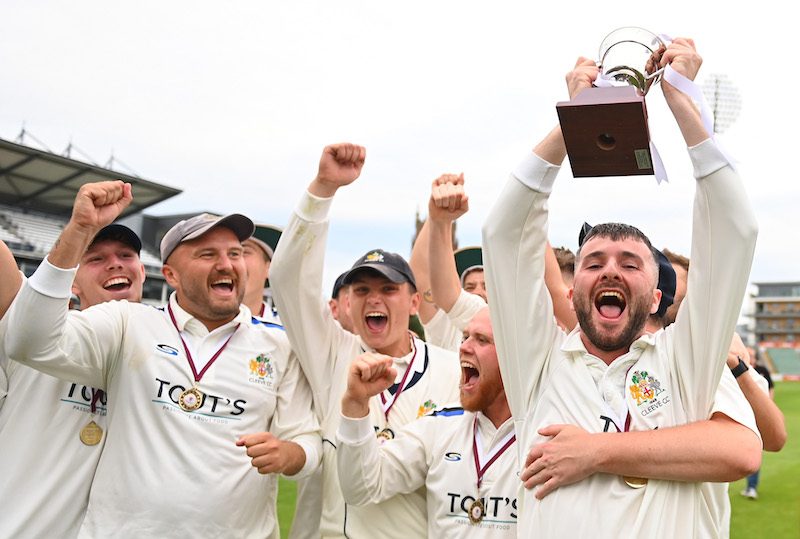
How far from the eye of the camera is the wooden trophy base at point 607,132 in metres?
2.05

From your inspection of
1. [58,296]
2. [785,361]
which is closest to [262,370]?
[58,296]

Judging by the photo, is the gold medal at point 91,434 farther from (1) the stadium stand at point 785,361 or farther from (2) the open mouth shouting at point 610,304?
(1) the stadium stand at point 785,361

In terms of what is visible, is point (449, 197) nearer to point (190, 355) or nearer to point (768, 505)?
point (190, 355)

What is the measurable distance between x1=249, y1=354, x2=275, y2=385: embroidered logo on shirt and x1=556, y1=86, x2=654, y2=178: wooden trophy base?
1.64 meters

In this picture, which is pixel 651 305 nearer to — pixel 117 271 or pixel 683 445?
pixel 683 445

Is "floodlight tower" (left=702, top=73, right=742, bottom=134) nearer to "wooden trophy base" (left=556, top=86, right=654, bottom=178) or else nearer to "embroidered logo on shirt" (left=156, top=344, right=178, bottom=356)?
"wooden trophy base" (left=556, top=86, right=654, bottom=178)

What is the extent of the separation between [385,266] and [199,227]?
0.92 metres

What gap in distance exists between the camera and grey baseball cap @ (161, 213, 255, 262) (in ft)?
10.8

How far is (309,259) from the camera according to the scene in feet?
10.5

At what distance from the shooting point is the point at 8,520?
2.88 metres

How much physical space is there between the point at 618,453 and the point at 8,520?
7.84 ft

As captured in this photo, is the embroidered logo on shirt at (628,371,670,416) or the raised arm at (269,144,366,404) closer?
the embroidered logo on shirt at (628,371,670,416)

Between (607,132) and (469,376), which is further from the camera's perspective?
(469,376)

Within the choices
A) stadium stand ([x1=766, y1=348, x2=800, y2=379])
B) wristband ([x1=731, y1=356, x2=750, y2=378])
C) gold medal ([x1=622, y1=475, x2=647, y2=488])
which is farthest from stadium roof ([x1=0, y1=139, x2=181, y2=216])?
stadium stand ([x1=766, y1=348, x2=800, y2=379])
